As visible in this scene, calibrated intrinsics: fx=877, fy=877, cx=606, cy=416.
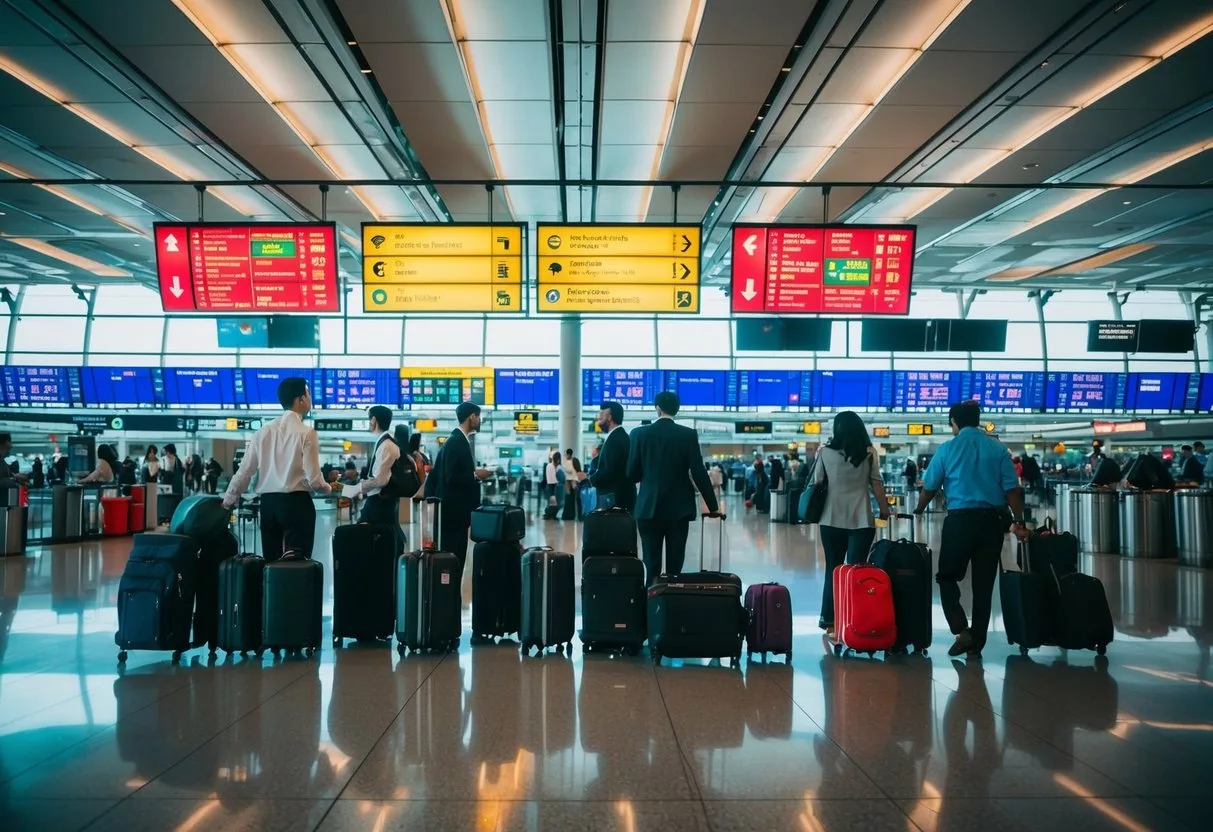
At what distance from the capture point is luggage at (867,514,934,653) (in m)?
5.39

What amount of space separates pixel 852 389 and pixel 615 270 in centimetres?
1627

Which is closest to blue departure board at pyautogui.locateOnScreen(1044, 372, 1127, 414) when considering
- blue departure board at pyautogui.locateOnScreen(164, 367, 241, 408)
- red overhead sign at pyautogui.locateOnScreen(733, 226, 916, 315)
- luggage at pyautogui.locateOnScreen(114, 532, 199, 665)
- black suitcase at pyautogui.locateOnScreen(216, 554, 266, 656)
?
red overhead sign at pyautogui.locateOnScreen(733, 226, 916, 315)

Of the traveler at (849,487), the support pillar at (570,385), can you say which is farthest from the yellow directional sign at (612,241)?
the support pillar at (570,385)

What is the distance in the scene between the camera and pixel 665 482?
5.86 m

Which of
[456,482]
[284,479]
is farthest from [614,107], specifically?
[284,479]

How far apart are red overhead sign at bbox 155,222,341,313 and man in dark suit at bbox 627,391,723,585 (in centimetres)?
444

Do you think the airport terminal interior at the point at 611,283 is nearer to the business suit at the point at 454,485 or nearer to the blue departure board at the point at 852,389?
the business suit at the point at 454,485

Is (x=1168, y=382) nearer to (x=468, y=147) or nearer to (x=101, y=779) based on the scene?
(x=468, y=147)

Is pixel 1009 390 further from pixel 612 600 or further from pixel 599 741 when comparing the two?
pixel 599 741

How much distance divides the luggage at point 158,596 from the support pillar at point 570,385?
12.8 m

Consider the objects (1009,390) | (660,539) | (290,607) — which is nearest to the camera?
(290,607)

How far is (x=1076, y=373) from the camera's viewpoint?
920 inches

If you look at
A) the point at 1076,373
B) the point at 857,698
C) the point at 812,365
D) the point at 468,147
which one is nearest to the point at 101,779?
the point at 857,698

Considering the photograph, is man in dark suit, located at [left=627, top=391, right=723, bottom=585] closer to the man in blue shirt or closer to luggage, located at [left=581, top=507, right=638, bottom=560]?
luggage, located at [left=581, top=507, right=638, bottom=560]
